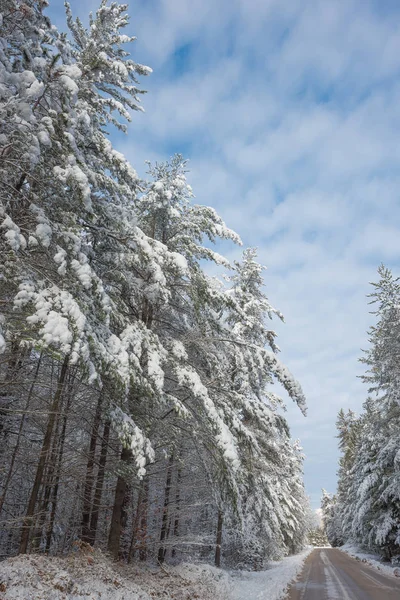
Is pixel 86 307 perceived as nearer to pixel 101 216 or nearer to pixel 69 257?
pixel 69 257

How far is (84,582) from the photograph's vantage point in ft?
24.1

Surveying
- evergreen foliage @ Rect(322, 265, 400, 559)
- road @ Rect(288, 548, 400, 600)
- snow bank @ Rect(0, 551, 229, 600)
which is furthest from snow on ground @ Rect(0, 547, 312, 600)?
evergreen foliage @ Rect(322, 265, 400, 559)

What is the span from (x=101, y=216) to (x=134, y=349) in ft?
9.95

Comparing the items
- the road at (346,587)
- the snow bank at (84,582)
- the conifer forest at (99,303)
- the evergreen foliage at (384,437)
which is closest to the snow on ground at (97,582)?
the snow bank at (84,582)

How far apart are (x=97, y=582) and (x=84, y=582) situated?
0.31 metres

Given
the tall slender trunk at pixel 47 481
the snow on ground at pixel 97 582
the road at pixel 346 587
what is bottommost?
the road at pixel 346 587

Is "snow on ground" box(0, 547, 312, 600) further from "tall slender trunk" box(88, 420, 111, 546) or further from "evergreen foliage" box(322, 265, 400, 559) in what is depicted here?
"evergreen foliage" box(322, 265, 400, 559)

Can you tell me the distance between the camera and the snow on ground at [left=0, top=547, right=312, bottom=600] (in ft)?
20.7

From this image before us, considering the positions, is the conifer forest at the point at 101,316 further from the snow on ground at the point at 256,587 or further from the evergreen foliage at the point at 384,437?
the evergreen foliage at the point at 384,437

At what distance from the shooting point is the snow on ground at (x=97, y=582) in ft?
20.7

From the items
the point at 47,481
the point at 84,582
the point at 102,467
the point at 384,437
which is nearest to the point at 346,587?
the point at 384,437

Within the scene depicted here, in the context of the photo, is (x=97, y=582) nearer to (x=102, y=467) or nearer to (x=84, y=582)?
(x=84, y=582)

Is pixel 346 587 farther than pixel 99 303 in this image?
Yes

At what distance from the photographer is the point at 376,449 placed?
87.5ft
